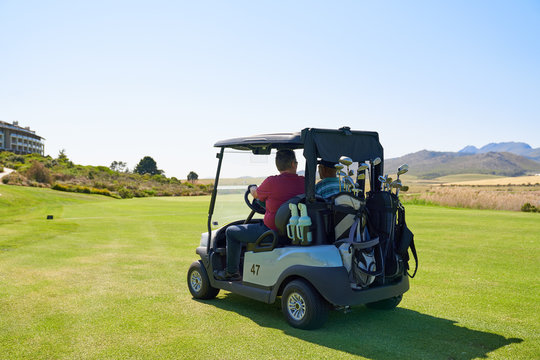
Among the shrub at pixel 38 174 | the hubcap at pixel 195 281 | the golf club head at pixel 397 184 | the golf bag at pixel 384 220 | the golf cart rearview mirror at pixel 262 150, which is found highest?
the shrub at pixel 38 174

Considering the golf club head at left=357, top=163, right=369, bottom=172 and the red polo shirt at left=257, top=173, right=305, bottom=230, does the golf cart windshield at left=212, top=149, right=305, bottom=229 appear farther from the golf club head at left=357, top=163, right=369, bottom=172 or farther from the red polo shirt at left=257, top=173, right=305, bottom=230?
the golf club head at left=357, top=163, right=369, bottom=172

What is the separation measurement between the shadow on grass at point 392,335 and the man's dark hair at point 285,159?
1.73 meters

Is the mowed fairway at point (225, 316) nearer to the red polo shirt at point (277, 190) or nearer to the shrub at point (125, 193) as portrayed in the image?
the red polo shirt at point (277, 190)

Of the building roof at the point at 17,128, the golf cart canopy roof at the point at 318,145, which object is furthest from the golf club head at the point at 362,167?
the building roof at the point at 17,128

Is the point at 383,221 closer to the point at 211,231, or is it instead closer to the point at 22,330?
the point at 211,231

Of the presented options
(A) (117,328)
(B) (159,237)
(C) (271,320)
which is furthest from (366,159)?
(B) (159,237)

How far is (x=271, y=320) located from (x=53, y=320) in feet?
7.88

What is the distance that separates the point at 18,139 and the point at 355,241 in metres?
132

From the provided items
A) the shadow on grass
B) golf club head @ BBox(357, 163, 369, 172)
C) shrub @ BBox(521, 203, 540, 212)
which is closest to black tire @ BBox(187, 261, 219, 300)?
the shadow on grass

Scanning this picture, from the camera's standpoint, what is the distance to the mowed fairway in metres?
4.36

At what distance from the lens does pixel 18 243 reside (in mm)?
11836

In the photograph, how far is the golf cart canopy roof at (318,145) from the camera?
513cm

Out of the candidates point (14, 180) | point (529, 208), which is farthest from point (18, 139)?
point (529, 208)

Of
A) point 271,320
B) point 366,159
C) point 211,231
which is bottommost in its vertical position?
point 271,320
